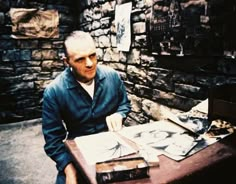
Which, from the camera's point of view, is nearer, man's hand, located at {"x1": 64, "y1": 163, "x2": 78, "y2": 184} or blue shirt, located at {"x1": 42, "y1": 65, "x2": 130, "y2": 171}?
man's hand, located at {"x1": 64, "y1": 163, "x2": 78, "y2": 184}

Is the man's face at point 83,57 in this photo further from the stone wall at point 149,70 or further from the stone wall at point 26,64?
the stone wall at point 26,64

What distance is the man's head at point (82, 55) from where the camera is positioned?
1754 millimetres

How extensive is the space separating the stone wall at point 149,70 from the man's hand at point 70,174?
131 centimetres

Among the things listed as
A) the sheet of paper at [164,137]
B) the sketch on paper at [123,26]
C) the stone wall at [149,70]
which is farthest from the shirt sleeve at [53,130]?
the sketch on paper at [123,26]

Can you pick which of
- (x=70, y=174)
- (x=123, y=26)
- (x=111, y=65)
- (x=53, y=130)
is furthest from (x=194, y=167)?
(x=111, y=65)

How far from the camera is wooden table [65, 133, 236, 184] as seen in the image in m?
1.00

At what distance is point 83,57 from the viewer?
175cm

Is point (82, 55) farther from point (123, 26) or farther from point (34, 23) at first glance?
point (34, 23)

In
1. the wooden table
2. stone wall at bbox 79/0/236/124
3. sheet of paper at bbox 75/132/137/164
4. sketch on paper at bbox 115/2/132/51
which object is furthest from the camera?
sketch on paper at bbox 115/2/132/51

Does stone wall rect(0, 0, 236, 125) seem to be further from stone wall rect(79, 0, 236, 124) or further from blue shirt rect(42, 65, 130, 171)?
blue shirt rect(42, 65, 130, 171)

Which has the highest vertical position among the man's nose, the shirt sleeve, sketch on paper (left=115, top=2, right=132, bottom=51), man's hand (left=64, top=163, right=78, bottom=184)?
sketch on paper (left=115, top=2, right=132, bottom=51)

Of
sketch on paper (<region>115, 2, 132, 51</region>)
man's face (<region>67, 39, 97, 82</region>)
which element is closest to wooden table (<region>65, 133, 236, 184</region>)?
man's face (<region>67, 39, 97, 82</region>)

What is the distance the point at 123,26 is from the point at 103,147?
8.09ft

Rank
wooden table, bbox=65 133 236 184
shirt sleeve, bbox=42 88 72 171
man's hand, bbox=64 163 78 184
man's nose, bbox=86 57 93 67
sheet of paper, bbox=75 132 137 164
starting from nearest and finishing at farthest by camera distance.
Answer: wooden table, bbox=65 133 236 184
sheet of paper, bbox=75 132 137 164
man's hand, bbox=64 163 78 184
shirt sleeve, bbox=42 88 72 171
man's nose, bbox=86 57 93 67
